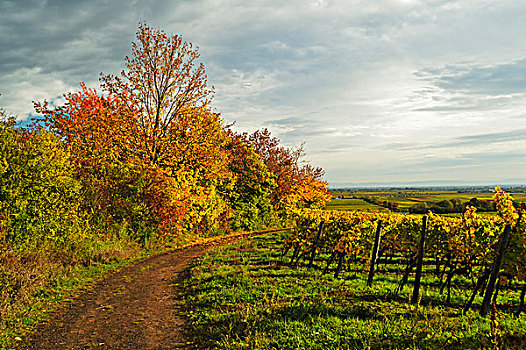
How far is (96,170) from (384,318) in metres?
15.7

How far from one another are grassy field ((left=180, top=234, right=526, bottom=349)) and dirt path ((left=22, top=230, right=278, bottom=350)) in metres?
0.60

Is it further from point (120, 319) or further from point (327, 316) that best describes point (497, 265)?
point (120, 319)

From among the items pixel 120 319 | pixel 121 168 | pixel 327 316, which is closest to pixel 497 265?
pixel 327 316

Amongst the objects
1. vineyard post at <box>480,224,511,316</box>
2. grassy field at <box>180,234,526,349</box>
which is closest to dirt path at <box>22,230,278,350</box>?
grassy field at <box>180,234,526,349</box>

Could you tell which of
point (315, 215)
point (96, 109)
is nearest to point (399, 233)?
point (315, 215)

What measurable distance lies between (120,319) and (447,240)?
10.3 m

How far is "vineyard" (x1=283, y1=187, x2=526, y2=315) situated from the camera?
7.78 meters

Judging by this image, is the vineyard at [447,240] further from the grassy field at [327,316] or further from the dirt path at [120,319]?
the dirt path at [120,319]

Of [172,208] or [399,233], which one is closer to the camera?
[399,233]

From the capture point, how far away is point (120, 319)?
795 cm

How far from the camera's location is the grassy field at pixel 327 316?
5.76 meters

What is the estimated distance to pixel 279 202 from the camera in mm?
35594

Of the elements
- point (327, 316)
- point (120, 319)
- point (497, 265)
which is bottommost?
point (120, 319)

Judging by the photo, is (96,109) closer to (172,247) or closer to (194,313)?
(172,247)
